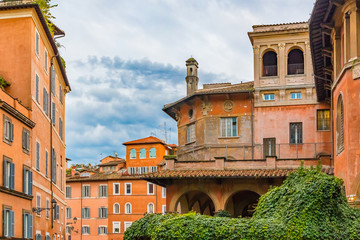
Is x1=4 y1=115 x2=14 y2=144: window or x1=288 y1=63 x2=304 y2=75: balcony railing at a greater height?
x1=288 y1=63 x2=304 y2=75: balcony railing

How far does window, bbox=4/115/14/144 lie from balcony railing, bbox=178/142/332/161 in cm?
1851

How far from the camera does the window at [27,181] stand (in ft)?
103

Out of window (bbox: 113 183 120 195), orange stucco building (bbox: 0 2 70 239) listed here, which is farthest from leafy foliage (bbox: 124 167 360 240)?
window (bbox: 113 183 120 195)

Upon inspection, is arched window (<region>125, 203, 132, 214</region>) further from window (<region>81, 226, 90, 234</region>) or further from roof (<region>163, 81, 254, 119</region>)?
roof (<region>163, 81, 254, 119</region>)

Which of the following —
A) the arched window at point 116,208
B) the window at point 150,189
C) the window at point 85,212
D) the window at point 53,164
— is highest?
the window at point 53,164

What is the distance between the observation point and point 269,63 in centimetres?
4588

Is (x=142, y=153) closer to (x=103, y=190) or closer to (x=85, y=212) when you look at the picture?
Answer: (x=103, y=190)

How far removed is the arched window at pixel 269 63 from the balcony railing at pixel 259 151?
548cm

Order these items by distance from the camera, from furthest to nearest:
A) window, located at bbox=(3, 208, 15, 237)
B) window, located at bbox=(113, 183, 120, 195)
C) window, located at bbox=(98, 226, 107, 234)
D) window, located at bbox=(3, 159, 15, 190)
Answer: window, located at bbox=(98, 226, 107, 234) < window, located at bbox=(113, 183, 120, 195) < window, located at bbox=(3, 159, 15, 190) < window, located at bbox=(3, 208, 15, 237)

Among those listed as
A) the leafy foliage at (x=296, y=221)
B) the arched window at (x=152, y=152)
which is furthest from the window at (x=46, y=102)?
the arched window at (x=152, y=152)

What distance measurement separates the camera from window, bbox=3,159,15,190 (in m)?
28.6

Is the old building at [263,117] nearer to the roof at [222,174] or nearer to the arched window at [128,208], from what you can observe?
the roof at [222,174]

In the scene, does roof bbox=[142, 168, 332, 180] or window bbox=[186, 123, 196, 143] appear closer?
roof bbox=[142, 168, 332, 180]

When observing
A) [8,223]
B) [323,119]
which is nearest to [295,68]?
[323,119]
